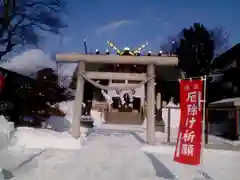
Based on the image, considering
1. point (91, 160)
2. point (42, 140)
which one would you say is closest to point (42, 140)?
point (42, 140)

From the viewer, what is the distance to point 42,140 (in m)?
11.3

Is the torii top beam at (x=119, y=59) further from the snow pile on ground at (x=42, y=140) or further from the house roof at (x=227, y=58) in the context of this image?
the house roof at (x=227, y=58)

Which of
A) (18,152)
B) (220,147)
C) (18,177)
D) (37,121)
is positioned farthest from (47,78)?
(18,177)

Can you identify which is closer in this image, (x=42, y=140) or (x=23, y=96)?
(x=42, y=140)

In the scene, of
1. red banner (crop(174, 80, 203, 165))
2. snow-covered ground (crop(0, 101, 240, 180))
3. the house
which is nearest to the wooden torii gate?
snow-covered ground (crop(0, 101, 240, 180))

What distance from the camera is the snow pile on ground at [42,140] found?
1080 cm

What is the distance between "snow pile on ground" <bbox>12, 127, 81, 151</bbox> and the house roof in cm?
1625

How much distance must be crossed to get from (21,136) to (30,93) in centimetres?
452

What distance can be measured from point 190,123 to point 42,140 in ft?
19.2

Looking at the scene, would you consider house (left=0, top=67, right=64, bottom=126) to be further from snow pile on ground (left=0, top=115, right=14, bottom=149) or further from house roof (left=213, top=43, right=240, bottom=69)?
house roof (left=213, top=43, right=240, bottom=69)

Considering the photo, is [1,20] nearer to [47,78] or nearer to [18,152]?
[47,78]

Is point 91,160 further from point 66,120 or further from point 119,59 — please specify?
point 66,120

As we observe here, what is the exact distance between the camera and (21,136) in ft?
36.9

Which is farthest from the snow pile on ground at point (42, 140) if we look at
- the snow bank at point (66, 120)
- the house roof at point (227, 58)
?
the house roof at point (227, 58)
